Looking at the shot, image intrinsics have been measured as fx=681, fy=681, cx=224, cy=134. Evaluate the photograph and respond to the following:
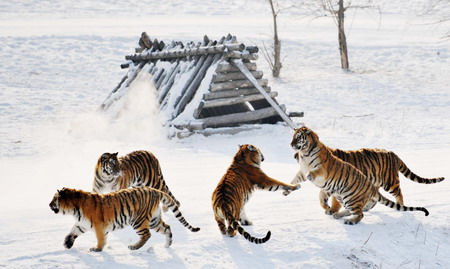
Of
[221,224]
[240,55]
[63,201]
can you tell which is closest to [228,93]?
[240,55]

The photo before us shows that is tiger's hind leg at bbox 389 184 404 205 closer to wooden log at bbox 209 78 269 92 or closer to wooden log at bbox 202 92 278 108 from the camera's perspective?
wooden log at bbox 202 92 278 108

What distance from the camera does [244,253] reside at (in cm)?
→ 708

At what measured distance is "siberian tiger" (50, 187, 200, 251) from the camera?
655 cm

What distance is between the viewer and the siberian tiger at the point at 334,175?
7961 mm

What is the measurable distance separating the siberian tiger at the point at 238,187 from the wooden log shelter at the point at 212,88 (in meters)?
6.21

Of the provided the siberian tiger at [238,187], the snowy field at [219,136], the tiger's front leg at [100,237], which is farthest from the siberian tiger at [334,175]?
the tiger's front leg at [100,237]

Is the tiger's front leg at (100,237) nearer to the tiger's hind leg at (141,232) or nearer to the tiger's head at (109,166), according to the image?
the tiger's hind leg at (141,232)

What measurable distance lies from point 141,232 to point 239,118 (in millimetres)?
8342

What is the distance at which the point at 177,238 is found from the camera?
750cm

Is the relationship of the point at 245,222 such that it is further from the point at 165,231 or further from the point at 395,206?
the point at 395,206

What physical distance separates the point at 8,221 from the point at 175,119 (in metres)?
6.48

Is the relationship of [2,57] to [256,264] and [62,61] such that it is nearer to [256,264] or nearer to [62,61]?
[62,61]

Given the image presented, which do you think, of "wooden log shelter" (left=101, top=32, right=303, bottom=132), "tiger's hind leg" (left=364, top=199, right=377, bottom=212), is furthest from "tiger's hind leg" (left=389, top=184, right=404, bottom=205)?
"wooden log shelter" (left=101, top=32, right=303, bottom=132)

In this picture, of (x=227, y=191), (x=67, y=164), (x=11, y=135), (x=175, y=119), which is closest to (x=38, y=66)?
(x=11, y=135)
